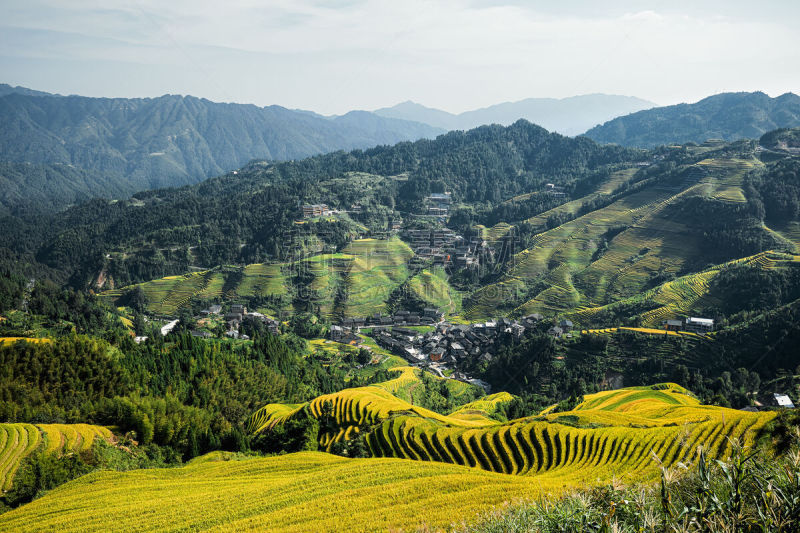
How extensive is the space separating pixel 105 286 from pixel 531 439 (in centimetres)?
10154

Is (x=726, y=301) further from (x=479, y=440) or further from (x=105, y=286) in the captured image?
(x=105, y=286)

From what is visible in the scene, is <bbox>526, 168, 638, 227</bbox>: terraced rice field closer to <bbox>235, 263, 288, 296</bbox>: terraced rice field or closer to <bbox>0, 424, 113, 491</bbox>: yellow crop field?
<bbox>235, 263, 288, 296</bbox>: terraced rice field

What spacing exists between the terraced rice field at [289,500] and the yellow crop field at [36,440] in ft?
13.9

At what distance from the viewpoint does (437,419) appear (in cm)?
3222

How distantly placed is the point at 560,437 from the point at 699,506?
60.1 feet

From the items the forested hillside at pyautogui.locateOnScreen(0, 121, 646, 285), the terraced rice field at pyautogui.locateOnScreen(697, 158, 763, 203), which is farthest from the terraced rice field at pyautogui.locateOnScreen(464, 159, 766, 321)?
the forested hillside at pyautogui.locateOnScreen(0, 121, 646, 285)

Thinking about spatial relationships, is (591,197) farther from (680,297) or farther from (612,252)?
(680,297)

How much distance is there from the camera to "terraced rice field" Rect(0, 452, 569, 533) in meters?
15.7

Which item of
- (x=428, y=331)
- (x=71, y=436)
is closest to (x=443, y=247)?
(x=428, y=331)

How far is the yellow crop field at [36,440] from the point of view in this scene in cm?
2369

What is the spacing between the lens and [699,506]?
8391 mm

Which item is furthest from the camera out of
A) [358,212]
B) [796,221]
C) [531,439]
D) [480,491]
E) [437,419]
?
[358,212]

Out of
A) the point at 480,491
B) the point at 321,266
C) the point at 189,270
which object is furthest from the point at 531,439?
the point at 189,270

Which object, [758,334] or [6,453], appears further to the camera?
[758,334]
